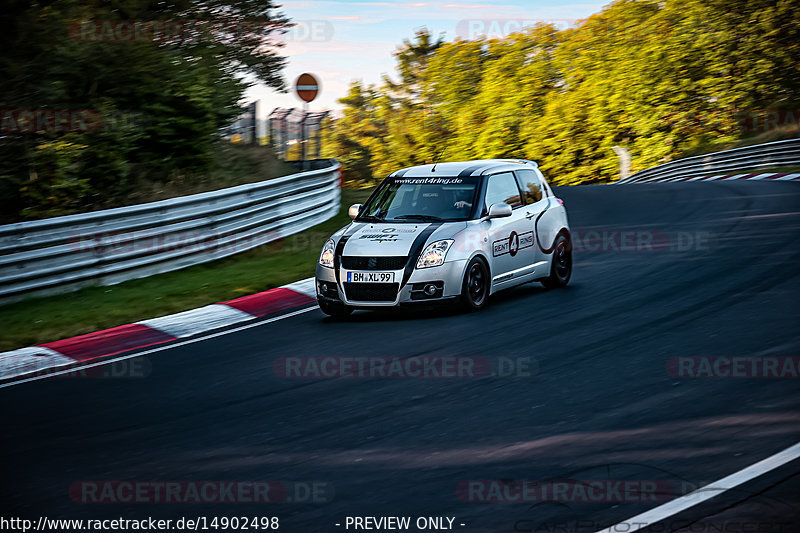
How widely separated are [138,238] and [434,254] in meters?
5.48

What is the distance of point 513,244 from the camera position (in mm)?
11281

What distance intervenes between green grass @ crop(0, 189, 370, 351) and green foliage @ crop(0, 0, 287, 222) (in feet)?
11.6

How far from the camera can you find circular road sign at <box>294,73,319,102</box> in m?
20.6

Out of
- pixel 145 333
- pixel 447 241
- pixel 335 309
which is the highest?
pixel 447 241

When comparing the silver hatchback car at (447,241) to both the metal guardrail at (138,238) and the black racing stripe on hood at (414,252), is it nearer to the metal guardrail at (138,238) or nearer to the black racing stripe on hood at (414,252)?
the black racing stripe on hood at (414,252)

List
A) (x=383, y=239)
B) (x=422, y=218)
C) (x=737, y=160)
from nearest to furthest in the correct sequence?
(x=383, y=239)
(x=422, y=218)
(x=737, y=160)

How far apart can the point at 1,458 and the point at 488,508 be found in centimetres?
341

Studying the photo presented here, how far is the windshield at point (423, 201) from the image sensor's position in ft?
36.5

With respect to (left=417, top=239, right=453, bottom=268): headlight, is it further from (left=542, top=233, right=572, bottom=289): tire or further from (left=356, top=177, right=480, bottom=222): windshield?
(left=542, top=233, right=572, bottom=289): tire

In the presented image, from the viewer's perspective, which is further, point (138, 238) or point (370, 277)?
point (138, 238)

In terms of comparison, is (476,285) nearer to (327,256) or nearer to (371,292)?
(371,292)

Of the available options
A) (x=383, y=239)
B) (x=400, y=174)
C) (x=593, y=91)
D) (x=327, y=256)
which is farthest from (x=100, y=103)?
(x=593, y=91)

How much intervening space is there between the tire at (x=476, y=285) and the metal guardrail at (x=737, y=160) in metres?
25.3

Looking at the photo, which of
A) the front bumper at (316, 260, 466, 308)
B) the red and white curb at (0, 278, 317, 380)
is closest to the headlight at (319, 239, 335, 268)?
the front bumper at (316, 260, 466, 308)
